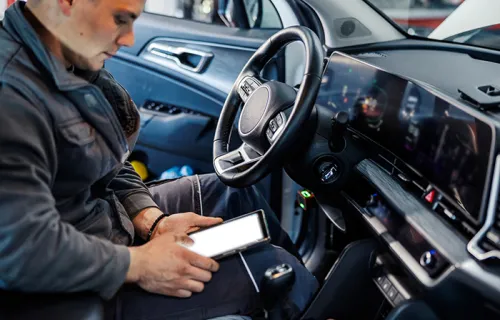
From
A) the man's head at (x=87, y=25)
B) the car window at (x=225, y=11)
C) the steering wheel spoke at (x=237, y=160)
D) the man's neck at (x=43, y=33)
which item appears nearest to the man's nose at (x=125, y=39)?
the man's head at (x=87, y=25)

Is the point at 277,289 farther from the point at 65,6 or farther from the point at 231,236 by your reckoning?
the point at 65,6

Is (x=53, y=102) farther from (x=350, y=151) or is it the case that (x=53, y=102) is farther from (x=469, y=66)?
(x=469, y=66)

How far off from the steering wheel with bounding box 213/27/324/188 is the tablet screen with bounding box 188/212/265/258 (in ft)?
0.37

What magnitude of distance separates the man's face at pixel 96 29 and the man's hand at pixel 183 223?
17.2 inches

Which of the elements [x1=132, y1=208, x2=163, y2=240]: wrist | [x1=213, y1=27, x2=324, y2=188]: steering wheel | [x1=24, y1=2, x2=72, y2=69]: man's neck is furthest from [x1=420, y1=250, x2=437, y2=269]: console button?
[x1=24, y1=2, x2=72, y2=69]: man's neck

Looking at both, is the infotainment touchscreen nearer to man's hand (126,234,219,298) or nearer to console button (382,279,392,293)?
console button (382,279,392,293)

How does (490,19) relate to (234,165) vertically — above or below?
above

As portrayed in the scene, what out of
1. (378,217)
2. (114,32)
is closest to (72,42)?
(114,32)

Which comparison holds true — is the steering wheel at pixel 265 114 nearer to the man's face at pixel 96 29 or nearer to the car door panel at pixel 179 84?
the man's face at pixel 96 29

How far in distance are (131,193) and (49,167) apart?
449 millimetres

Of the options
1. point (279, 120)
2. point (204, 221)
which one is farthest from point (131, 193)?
point (279, 120)

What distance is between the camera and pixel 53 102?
88 cm

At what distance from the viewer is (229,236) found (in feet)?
3.98

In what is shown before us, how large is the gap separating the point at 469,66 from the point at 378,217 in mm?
574
